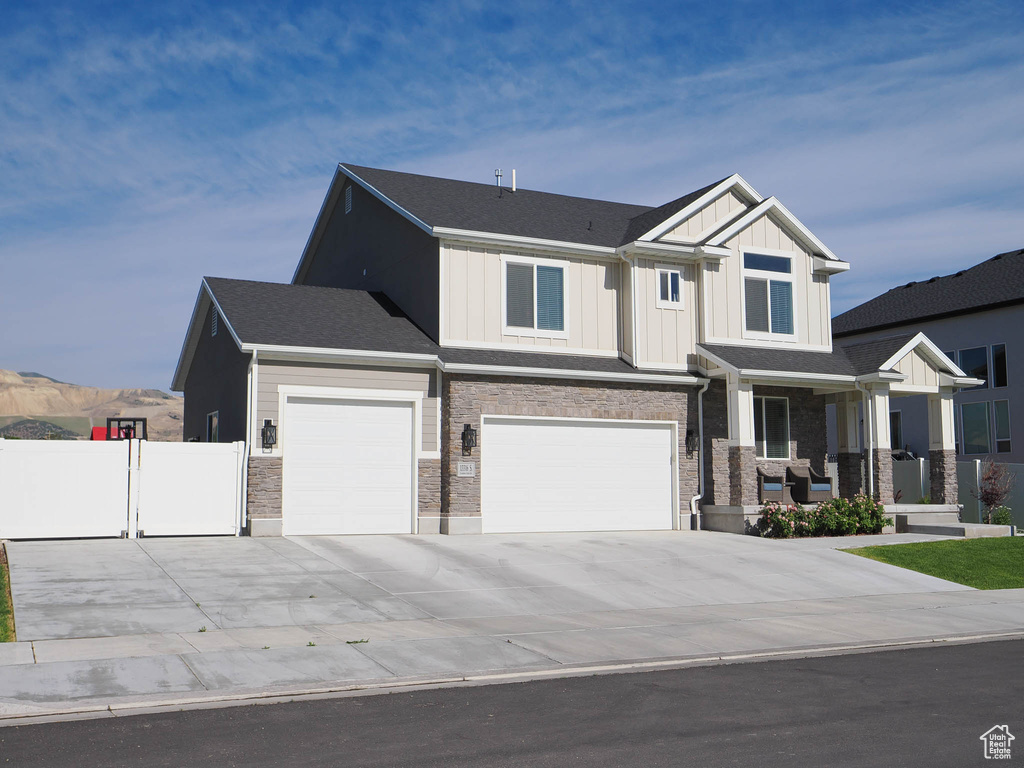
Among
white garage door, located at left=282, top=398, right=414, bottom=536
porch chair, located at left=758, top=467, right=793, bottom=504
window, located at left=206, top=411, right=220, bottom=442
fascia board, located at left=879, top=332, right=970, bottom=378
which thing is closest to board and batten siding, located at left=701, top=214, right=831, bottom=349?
fascia board, located at left=879, top=332, right=970, bottom=378

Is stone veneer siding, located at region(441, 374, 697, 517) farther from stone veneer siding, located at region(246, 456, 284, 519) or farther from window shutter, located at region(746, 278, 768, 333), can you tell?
stone veneer siding, located at region(246, 456, 284, 519)

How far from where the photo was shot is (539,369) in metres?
20.0

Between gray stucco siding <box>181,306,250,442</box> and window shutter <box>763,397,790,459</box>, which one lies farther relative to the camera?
window shutter <box>763,397,790,459</box>

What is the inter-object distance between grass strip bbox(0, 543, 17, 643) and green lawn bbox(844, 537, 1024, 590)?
14499 millimetres

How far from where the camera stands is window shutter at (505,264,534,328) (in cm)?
2122

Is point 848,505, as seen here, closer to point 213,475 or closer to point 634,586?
point 634,586

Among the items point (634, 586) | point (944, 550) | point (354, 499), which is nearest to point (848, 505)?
point (944, 550)

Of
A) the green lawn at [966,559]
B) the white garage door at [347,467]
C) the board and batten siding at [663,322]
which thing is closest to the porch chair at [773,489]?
the green lawn at [966,559]

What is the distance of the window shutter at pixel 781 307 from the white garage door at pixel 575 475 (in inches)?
160

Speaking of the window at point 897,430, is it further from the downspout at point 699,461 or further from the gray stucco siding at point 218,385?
the gray stucco siding at point 218,385

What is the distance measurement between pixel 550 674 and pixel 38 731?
181 inches

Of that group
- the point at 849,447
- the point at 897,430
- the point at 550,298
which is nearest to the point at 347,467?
the point at 550,298

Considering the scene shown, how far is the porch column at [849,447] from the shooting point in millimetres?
23375

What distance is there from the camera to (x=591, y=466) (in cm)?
2095
